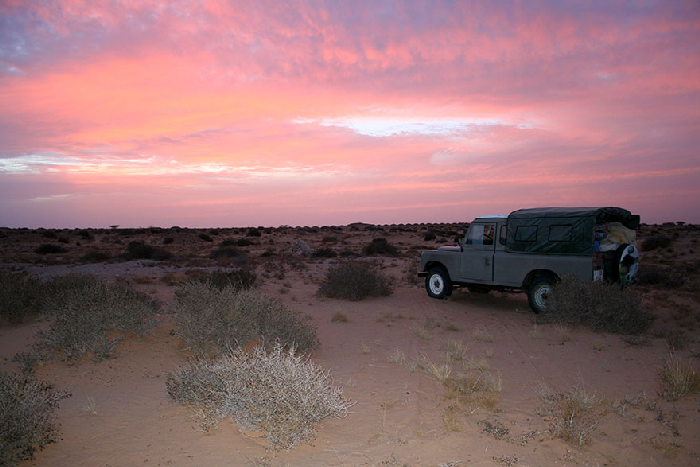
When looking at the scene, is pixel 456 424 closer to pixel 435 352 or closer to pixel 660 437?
pixel 660 437

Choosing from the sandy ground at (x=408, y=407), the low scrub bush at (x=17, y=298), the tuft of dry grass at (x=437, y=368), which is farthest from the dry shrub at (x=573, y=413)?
the low scrub bush at (x=17, y=298)

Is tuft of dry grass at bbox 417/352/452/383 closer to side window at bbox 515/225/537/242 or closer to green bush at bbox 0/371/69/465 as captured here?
green bush at bbox 0/371/69/465

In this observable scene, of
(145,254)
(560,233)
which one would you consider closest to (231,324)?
(560,233)

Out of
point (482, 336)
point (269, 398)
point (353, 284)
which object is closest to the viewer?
point (269, 398)

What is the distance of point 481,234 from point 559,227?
83.2 inches

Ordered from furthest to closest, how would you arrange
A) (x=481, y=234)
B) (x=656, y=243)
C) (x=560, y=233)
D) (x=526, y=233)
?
(x=656, y=243) → (x=481, y=234) → (x=526, y=233) → (x=560, y=233)

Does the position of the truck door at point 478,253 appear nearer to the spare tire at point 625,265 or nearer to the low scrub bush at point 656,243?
the spare tire at point 625,265

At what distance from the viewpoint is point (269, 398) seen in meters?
4.23

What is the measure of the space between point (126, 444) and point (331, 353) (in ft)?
13.6

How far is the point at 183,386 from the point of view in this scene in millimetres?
4938

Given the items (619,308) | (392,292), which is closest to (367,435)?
(619,308)

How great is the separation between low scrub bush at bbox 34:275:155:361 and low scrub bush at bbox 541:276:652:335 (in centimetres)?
832

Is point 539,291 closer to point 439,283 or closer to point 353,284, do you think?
point 439,283

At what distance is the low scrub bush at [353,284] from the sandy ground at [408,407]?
3.23m
